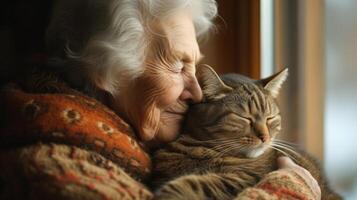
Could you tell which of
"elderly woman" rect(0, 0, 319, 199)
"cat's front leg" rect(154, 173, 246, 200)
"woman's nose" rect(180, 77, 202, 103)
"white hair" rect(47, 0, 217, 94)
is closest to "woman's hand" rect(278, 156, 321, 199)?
"elderly woman" rect(0, 0, 319, 199)

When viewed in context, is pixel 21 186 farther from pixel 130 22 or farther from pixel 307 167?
pixel 307 167

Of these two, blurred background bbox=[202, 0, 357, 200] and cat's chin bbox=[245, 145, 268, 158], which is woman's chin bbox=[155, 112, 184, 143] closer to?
cat's chin bbox=[245, 145, 268, 158]

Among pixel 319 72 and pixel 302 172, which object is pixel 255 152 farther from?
pixel 319 72

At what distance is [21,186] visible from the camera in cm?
91

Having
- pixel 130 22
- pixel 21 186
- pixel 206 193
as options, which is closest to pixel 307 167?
pixel 206 193

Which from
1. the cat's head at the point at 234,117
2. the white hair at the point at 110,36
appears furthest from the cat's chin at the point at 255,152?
the white hair at the point at 110,36

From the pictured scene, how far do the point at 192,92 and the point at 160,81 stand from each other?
0.09m

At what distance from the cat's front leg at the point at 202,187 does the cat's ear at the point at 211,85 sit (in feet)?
0.66

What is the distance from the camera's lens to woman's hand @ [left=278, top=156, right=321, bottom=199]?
1088 millimetres

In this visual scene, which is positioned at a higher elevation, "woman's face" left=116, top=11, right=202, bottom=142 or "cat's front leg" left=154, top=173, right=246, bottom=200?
"woman's face" left=116, top=11, right=202, bottom=142

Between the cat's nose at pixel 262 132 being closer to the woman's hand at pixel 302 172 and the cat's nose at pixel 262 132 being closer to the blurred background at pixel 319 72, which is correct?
the woman's hand at pixel 302 172

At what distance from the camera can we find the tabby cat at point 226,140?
1.09 metres

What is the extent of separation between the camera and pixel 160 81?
3.73 ft

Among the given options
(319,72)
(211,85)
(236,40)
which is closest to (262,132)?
(211,85)
